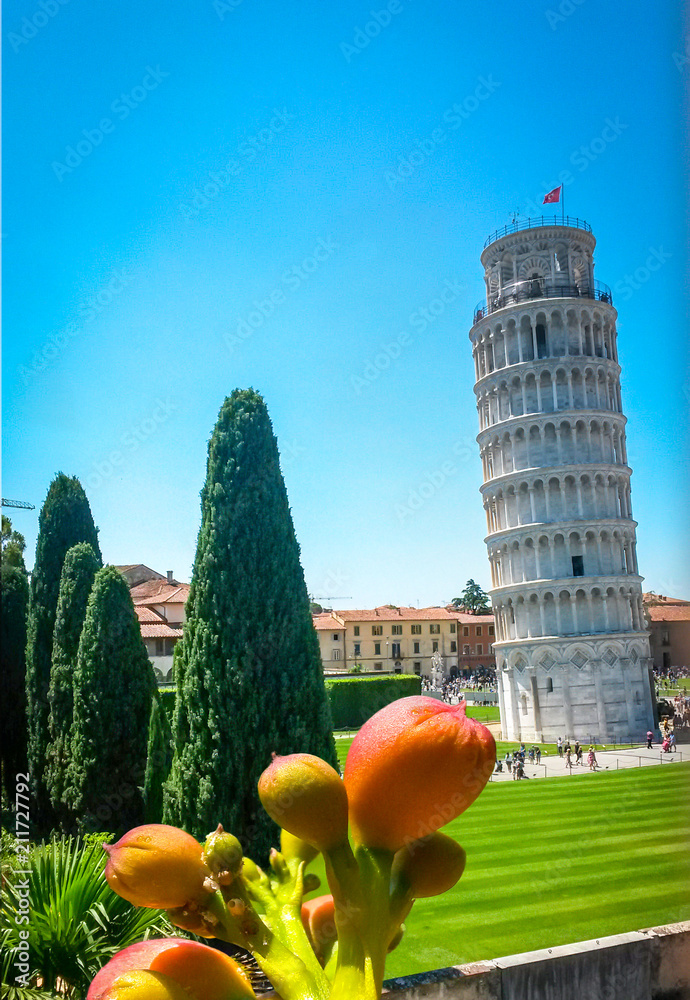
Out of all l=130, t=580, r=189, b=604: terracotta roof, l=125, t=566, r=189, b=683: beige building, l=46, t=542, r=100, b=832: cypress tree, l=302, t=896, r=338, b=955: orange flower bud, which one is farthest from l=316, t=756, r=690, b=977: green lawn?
l=130, t=580, r=189, b=604: terracotta roof

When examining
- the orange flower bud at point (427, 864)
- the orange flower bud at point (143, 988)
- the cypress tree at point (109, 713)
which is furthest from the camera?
the cypress tree at point (109, 713)

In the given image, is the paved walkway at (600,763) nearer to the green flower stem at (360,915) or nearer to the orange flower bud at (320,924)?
the orange flower bud at (320,924)

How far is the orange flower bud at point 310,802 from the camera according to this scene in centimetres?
81

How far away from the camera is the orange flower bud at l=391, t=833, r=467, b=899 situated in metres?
0.87

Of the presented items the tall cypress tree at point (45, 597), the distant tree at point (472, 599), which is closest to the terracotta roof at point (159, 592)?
the tall cypress tree at point (45, 597)

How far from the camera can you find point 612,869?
47.6ft

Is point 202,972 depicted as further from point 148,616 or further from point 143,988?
point 148,616

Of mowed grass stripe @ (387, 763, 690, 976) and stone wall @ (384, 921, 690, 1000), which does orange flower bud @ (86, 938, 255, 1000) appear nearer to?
stone wall @ (384, 921, 690, 1000)

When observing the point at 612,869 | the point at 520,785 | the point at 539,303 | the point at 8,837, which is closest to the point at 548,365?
the point at 539,303

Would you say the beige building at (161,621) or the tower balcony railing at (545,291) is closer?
the beige building at (161,621)

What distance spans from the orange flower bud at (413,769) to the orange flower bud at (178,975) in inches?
8.3

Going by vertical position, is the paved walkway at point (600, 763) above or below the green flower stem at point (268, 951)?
below

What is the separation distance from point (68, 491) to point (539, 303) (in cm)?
3444

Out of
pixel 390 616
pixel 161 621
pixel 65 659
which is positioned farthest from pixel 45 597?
pixel 390 616
